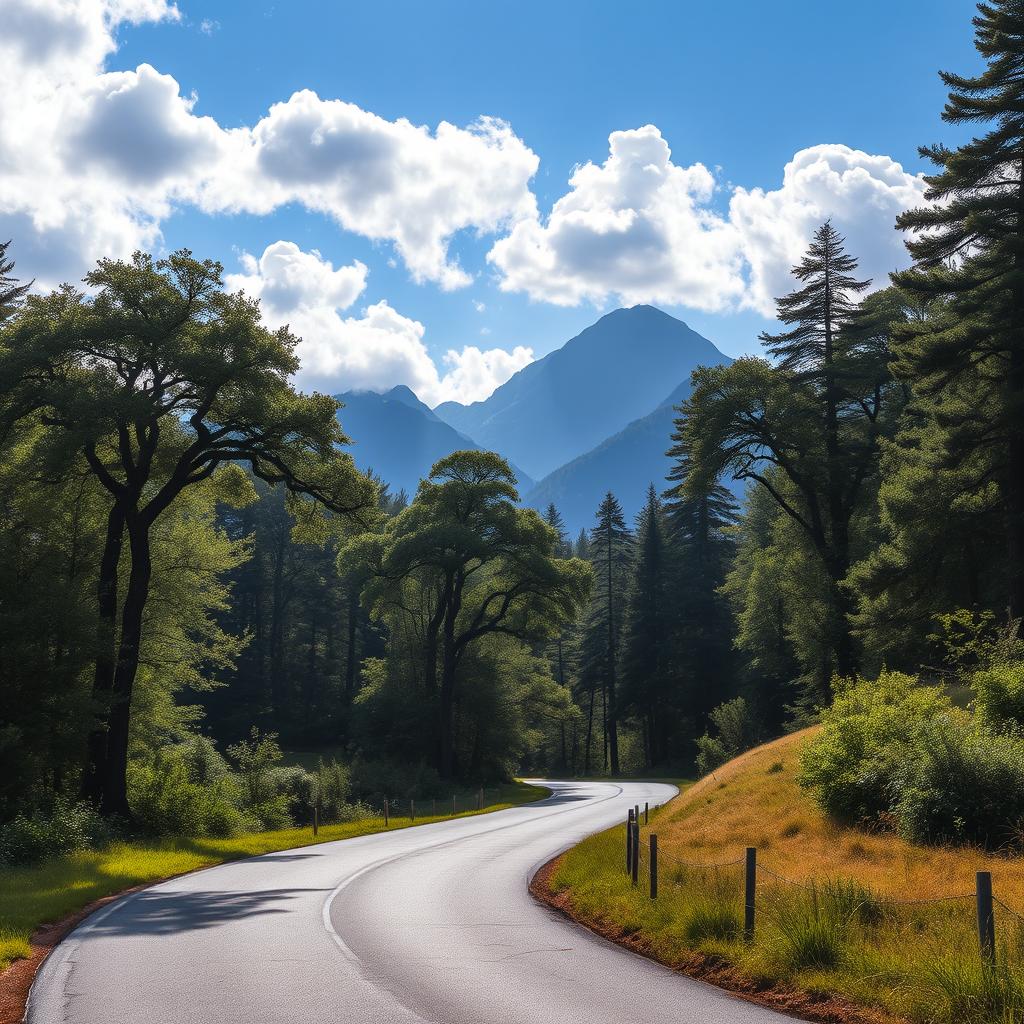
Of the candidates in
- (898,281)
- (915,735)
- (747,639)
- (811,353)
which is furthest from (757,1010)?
(747,639)

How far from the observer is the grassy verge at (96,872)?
1333 centimetres

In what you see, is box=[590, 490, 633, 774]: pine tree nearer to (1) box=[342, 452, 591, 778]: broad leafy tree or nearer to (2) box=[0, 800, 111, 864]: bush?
(1) box=[342, 452, 591, 778]: broad leafy tree

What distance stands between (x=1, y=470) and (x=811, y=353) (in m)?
30.3

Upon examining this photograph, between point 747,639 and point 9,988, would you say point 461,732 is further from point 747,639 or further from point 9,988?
point 9,988

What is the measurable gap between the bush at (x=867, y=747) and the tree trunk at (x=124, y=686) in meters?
17.1

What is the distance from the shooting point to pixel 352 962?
10.6 m

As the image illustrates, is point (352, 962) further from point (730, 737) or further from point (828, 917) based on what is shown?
point (730, 737)

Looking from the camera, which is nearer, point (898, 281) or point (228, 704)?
point (898, 281)

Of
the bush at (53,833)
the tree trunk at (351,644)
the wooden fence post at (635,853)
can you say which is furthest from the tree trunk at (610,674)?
the wooden fence post at (635,853)

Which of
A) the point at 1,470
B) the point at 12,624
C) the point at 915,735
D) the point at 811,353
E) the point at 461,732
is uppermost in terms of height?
the point at 811,353

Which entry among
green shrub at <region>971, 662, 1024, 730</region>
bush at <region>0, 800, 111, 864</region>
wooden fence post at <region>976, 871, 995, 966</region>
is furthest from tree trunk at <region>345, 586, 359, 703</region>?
wooden fence post at <region>976, 871, 995, 966</region>

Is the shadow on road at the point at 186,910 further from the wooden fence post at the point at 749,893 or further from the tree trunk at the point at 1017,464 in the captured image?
the tree trunk at the point at 1017,464

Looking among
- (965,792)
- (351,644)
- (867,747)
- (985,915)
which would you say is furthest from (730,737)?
(351,644)

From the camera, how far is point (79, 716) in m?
23.0
